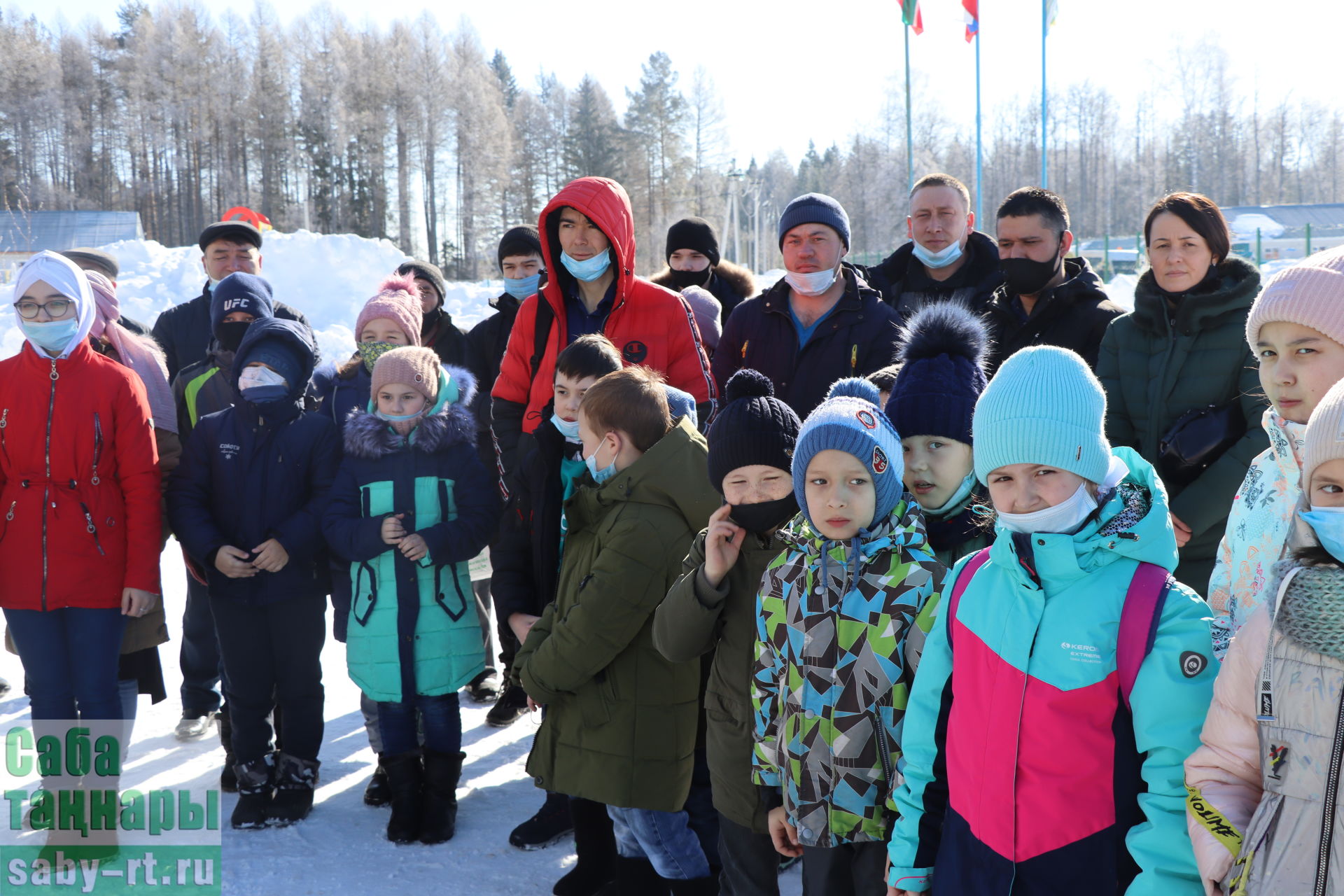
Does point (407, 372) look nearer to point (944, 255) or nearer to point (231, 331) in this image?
point (231, 331)

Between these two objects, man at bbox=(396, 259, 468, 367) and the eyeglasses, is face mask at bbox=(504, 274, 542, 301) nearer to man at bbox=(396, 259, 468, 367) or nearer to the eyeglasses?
man at bbox=(396, 259, 468, 367)

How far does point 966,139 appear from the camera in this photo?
198ft

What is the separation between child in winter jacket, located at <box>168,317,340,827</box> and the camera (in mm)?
3742

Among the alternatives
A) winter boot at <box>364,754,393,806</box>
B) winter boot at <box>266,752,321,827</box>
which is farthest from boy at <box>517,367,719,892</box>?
winter boot at <box>266,752,321,827</box>

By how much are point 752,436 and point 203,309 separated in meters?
3.91

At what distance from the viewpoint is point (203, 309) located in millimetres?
5199

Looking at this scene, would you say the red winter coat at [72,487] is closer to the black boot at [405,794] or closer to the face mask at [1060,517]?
the black boot at [405,794]

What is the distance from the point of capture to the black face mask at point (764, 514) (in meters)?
2.45

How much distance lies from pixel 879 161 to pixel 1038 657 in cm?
5651

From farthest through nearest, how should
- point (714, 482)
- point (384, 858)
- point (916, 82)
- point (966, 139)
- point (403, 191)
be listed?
point (966, 139), point (916, 82), point (403, 191), point (384, 858), point (714, 482)

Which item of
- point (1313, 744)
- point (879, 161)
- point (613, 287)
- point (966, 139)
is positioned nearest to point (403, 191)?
point (879, 161)

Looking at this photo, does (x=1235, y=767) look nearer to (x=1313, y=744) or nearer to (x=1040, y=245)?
(x=1313, y=744)

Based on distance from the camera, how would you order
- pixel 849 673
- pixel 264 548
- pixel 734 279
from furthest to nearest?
1. pixel 734 279
2. pixel 264 548
3. pixel 849 673

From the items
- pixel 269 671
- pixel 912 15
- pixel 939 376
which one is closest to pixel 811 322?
pixel 939 376
